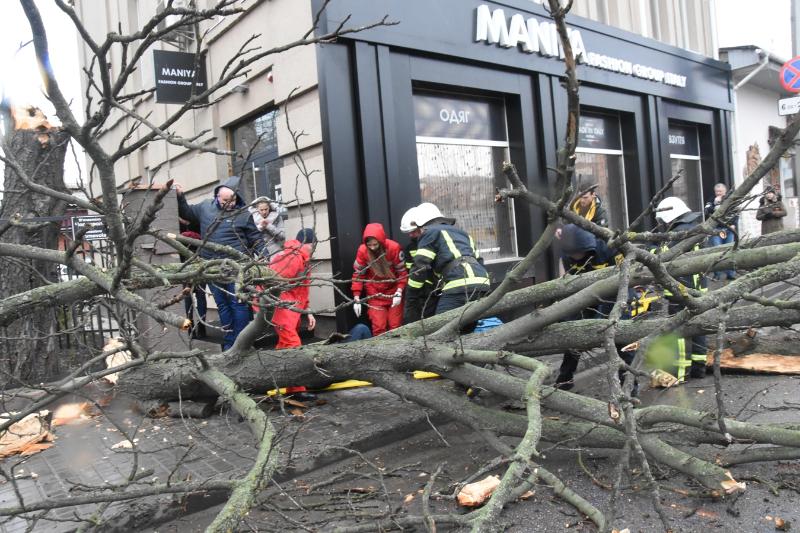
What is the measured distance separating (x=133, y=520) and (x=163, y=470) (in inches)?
26.0

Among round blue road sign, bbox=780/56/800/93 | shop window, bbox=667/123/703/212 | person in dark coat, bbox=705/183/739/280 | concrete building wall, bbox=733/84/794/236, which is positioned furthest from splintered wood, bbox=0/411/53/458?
concrete building wall, bbox=733/84/794/236

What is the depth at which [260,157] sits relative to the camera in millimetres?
8156

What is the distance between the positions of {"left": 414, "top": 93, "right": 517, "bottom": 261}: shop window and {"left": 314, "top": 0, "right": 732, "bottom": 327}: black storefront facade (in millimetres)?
19

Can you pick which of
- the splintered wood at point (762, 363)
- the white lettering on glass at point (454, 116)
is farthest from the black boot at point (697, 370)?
the white lettering on glass at point (454, 116)

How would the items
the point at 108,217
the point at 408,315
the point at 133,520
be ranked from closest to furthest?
the point at 108,217, the point at 133,520, the point at 408,315

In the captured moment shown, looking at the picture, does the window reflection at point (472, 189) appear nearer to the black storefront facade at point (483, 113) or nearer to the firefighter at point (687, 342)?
the black storefront facade at point (483, 113)

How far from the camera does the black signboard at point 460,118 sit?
24.1 feet

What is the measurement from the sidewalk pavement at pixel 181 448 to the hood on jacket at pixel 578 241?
2.10 m

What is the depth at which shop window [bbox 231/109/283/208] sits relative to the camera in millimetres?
7719

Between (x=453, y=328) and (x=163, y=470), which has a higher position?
(x=453, y=328)

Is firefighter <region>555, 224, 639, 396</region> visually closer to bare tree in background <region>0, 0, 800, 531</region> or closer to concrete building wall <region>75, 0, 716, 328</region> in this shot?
bare tree in background <region>0, 0, 800, 531</region>

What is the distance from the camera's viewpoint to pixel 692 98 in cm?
1164

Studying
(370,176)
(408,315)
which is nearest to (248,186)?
(370,176)

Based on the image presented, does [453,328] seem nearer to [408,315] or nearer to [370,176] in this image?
[408,315]
